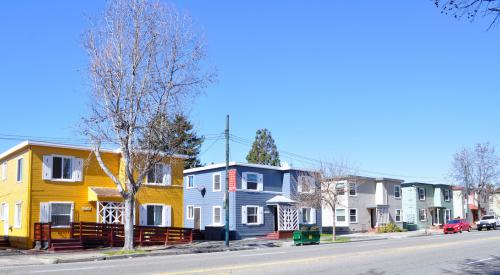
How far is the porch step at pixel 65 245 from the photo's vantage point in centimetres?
2878

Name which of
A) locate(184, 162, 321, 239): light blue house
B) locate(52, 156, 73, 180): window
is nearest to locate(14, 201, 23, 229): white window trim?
locate(52, 156, 73, 180): window

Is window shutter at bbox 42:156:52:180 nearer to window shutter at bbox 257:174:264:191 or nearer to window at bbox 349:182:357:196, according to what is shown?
window shutter at bbox 257:174:264:191

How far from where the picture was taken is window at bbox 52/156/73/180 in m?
32.6

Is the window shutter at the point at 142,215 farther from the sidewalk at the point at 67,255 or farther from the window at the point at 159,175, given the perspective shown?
the sidewalk at the point at 67,255

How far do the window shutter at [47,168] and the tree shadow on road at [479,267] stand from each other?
2353 centimetres

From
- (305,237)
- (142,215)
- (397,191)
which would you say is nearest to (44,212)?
(142,215)

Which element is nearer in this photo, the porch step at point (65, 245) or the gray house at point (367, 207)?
the porch step at point (65, 245)

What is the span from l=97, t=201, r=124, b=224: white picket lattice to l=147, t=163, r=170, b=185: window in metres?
3.17

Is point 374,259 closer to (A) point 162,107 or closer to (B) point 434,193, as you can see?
(A) point 162,107

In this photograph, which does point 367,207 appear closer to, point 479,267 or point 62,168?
point 62,168

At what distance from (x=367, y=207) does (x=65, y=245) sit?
3549 cm

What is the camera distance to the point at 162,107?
93.5 feet

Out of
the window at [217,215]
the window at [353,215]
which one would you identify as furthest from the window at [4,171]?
the window at [353,215]

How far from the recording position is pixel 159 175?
1470 inches
